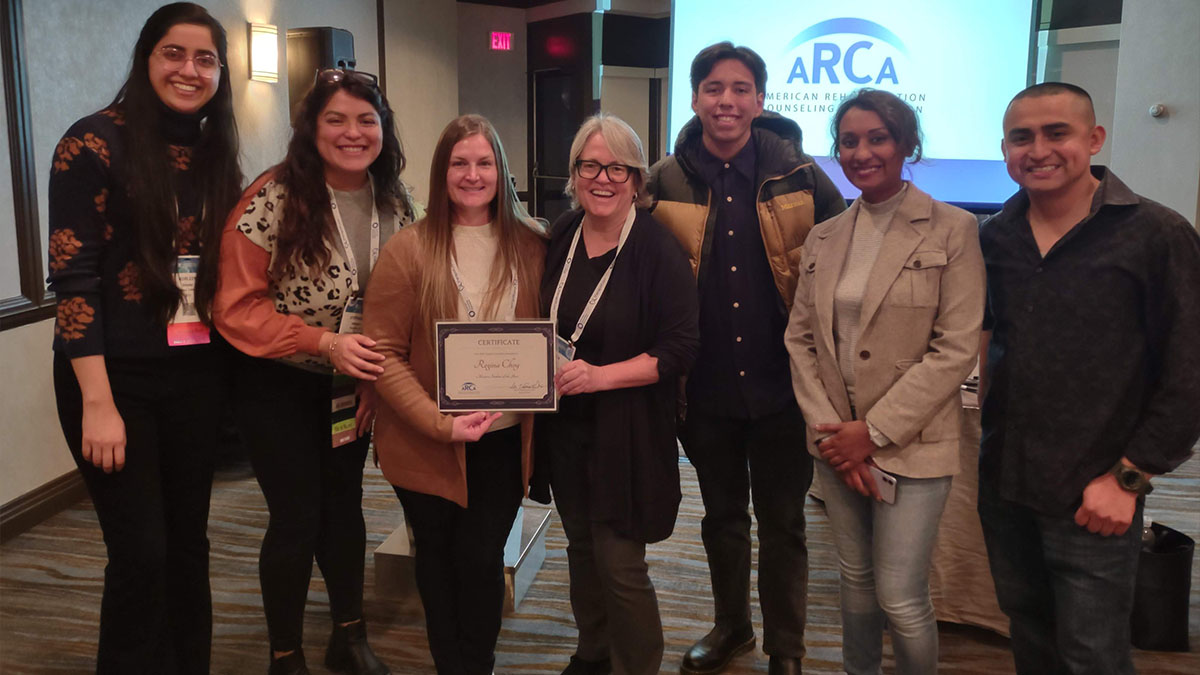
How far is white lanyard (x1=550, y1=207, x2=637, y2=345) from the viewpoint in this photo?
1.96 metres

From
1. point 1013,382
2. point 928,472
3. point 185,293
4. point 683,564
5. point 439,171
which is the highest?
point 439,171

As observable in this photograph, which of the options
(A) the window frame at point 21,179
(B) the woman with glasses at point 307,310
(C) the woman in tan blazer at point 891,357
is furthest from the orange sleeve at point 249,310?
(A) the window frame at point 21,179

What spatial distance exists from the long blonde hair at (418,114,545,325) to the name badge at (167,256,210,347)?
48cm

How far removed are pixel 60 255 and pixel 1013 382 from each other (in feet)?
6.26

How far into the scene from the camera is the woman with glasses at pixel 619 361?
1.95 metres

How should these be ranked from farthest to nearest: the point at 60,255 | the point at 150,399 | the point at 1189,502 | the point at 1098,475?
the point at 1189,502
the point at 150,399
the point at 60,255
the point at 1098,475

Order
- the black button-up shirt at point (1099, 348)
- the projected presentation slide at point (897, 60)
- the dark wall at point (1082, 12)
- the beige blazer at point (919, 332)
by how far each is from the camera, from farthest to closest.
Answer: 1. the projected presentation slide at point (897, 60)
2. the dark wall at point (1082, 12)
3. the beige blazer at point (919, 332)
4. the black button-up shirt at point (1099, 348)

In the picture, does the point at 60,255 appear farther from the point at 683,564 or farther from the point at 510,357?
the point at 683,564

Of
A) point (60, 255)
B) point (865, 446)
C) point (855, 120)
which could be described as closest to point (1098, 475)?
point (865, 446)

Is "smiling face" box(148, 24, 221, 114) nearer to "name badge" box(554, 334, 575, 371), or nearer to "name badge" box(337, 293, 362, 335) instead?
"name badge" box(337, 293, 362, 335)

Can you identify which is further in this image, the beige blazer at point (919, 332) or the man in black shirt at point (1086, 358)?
the beige blazer at point (919, 332)

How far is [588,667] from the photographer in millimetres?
2340

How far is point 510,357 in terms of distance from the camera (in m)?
1.88

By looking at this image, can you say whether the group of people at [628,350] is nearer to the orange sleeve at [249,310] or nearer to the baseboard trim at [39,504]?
the orange sleeve at [249,310]
